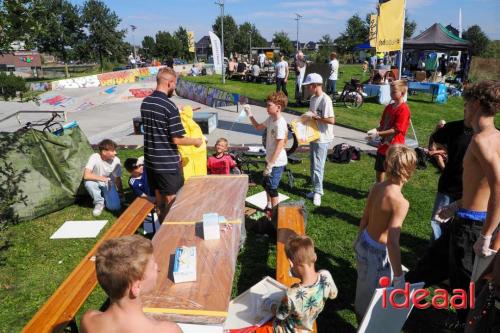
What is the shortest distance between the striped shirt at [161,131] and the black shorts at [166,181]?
0.19 ft

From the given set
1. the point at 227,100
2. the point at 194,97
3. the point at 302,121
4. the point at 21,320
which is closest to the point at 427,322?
the point at 302,121

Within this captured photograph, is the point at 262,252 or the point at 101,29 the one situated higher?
the point at 101,29

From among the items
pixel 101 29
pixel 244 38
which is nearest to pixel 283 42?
pixel 244 38

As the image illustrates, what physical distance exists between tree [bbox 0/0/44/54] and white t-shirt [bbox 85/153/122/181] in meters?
2.65

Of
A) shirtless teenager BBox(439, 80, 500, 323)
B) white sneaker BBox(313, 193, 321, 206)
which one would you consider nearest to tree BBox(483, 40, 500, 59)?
A: white sneaker BBox(313, 193, 321, 206)

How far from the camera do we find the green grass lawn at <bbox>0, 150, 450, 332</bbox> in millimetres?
3617

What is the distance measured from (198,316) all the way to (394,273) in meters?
1.49

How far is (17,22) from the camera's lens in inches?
124

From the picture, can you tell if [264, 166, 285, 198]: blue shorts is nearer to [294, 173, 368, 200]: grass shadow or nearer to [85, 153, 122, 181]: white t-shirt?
[294, 173, 368, 200]: grass shadow

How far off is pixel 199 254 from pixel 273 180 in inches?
83.2

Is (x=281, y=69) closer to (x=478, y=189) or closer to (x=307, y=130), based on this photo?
(x=307, y=130)

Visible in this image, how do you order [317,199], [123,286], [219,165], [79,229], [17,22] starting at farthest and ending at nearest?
[219,165] → [317,199] → [79,229] → [17,22] → [123,286]

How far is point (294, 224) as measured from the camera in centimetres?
418

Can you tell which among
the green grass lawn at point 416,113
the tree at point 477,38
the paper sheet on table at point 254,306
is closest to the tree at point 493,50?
the tree at point 477,38
